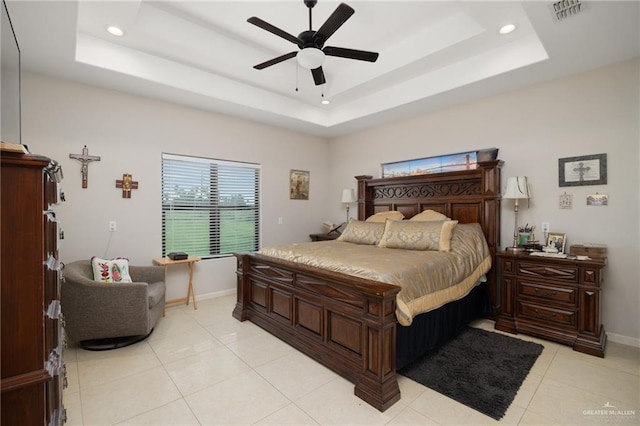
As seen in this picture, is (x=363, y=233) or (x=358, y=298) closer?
(x=358, y=298)

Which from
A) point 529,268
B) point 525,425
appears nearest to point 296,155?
point 529,268

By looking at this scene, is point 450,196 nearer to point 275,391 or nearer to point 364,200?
point 364,200

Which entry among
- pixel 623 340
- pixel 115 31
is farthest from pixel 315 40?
pixel 623 340

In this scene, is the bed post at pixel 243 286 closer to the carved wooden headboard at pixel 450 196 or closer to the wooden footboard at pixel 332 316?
the wooden footboard at pixel 332 316

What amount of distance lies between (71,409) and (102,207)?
2307 millimetres

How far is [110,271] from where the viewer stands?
318cm

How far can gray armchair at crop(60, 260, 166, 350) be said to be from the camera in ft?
8.61

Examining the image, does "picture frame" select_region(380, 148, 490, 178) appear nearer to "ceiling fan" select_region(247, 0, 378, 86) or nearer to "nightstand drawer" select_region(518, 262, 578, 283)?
"nightstand drawer" select_region(518, 262, 578, 283)

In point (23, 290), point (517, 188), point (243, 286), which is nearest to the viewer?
point (23, 290)

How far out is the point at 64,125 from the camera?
130 inches

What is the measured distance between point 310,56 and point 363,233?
2.34m

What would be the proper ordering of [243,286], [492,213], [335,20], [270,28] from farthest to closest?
[492,213]
[243,286]
[270,28]
[335,20]

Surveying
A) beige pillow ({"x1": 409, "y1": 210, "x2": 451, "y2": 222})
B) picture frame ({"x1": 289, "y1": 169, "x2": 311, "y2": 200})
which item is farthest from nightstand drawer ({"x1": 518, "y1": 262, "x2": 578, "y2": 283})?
picture frame ({"x1": 289, "y1": 169, "x2": 311, "y2": 200})

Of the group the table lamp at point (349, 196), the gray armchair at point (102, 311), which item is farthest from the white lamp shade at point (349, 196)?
the gray armchair at point (102, 311)
